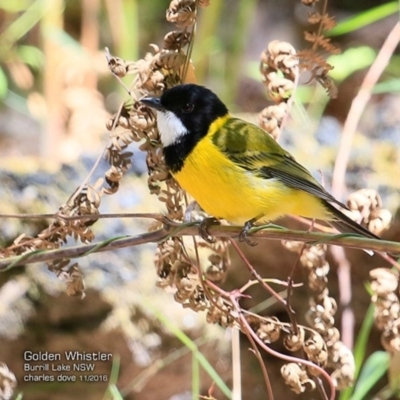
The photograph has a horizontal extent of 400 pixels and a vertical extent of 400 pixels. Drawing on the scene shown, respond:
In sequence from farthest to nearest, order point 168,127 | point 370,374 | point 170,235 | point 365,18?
point 365,18
point 370,374
point 168,127
point 170,235

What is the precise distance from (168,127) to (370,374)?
958mm

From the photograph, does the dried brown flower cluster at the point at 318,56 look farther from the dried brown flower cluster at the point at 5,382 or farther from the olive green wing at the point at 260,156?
the dried brown flower cluster at the point at 5,382

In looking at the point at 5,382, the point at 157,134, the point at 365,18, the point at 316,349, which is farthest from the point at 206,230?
the point at 365,18

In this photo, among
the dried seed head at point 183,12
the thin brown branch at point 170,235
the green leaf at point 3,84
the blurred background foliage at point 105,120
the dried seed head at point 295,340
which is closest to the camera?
the thin brown branch at point 170,235

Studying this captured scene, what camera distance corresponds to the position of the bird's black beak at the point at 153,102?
113 cm

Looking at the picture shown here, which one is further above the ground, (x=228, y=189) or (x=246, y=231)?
(x=228, y=189)

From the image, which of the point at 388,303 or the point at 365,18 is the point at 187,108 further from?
the point at 365,18

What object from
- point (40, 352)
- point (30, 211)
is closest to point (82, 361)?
point (40, 352)

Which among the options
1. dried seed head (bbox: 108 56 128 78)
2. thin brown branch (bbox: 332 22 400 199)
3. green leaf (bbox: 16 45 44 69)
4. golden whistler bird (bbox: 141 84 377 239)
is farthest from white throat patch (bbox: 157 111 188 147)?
green leaf (bbox: 16 45 44 69)

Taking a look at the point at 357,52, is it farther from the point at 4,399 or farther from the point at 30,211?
the point at 4,399

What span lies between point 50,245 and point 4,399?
426 millimetres

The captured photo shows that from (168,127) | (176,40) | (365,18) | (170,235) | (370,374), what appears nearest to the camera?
(170,235)

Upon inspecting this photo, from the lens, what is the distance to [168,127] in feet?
3.98

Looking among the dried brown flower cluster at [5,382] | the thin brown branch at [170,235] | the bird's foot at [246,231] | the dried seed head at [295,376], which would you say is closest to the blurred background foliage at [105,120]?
the dried brown flower cluster at [5,382]
